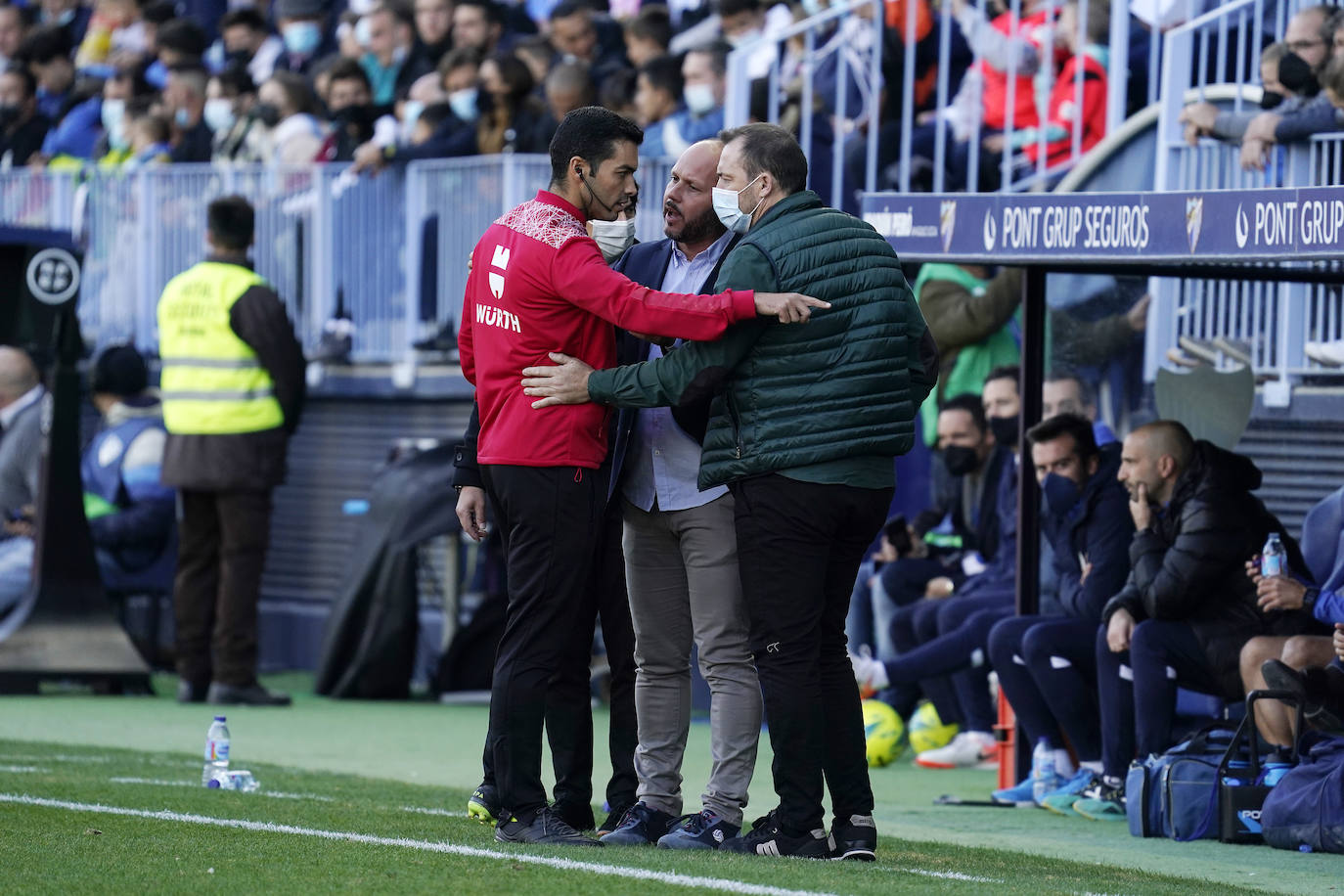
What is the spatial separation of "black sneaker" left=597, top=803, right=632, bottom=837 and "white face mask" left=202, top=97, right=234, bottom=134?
1128cm

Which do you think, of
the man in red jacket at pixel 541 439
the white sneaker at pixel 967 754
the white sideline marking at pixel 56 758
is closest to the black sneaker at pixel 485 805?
the man in red jacket at pixel 541 439

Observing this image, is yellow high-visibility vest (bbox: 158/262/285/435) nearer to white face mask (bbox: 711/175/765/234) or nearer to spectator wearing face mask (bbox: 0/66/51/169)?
white face mask (bbox: 711/175/765/234)

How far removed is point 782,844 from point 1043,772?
2.81m

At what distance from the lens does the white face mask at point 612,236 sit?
6.43m

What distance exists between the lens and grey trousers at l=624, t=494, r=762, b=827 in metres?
6.36

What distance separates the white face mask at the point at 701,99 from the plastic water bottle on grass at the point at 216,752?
5.87 metres

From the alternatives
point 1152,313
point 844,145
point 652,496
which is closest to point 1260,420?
point 1152,313

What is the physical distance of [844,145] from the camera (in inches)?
465

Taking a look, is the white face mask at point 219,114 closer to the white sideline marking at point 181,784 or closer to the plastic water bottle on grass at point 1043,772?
the white sideline marking at point 181,784

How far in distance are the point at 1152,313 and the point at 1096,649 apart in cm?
192

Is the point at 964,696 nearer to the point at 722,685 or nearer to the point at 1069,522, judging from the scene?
the point at 1069,522

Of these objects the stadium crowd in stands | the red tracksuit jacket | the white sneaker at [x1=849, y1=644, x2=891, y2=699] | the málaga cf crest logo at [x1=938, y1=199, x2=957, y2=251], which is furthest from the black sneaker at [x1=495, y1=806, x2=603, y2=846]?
the stadium crowd in stands

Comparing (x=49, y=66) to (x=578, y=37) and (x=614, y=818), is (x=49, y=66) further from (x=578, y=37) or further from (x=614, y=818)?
(x=614, y=818)

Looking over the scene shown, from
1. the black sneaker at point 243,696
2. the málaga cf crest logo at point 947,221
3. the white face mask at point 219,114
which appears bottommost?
the black sneaker at point 243,696
